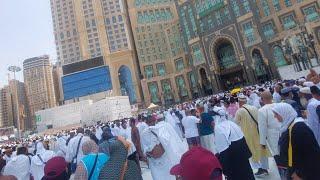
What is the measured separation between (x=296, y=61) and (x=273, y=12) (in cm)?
1125

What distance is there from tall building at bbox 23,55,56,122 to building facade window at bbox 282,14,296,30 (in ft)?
316

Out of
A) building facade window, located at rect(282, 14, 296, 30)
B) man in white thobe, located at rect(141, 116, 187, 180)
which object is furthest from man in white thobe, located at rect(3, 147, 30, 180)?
building facade window, located at rect(282, 14, 296, 30)

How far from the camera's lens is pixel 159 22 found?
63500 mm

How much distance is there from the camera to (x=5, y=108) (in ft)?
392

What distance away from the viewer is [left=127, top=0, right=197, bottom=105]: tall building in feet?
192

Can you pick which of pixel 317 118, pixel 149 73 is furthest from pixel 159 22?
pixel 317 118

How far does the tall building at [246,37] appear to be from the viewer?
126ft

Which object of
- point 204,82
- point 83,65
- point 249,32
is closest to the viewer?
point 249,32

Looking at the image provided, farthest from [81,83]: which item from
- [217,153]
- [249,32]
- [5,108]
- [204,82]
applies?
[5,108]

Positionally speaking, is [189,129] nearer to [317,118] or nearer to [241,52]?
[317,118]

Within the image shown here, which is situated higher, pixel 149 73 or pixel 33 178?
pixel 149 73

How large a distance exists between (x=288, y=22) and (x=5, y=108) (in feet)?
365

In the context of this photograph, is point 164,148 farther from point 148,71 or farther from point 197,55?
point 148,71

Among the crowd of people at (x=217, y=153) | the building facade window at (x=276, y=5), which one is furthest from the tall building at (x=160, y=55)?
the crowd of people at (x=217, y=153)
